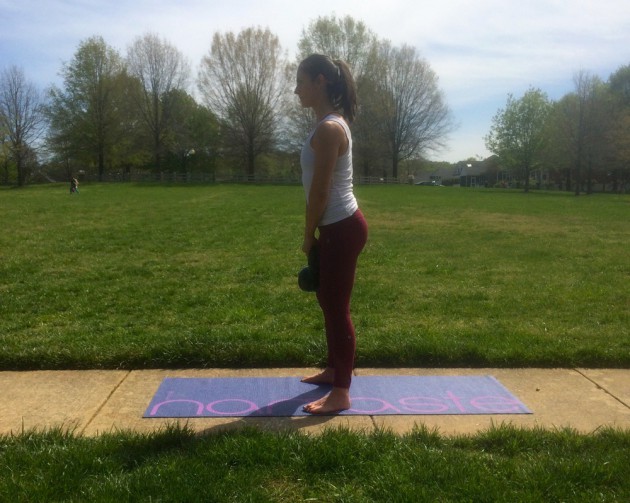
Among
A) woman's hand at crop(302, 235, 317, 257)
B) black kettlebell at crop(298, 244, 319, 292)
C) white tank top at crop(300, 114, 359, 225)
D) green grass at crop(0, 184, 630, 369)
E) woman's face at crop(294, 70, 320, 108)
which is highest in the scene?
woman's face at crop(294, 70, 320, 108)

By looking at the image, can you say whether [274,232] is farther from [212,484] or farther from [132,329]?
[212,484]

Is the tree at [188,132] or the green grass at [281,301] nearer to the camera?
the green grass at [281,301]

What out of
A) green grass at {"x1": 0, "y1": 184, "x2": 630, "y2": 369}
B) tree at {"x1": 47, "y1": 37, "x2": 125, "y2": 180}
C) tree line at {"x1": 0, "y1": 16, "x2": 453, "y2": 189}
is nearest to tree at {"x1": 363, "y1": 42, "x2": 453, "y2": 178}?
tree line at {"x1": 0, "y1": 16, "x2": 453, "y2": 189}

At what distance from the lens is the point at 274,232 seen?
42.2 feet

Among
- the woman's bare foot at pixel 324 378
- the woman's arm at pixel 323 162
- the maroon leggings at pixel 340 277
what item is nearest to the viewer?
the woman's arm at pixel 323 162

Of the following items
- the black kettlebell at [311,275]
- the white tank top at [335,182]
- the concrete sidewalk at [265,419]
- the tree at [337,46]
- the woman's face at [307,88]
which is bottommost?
the concrete sidewalk at [265,419]

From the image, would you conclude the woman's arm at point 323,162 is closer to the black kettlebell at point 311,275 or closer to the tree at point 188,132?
the black kettlebell at point 311,275

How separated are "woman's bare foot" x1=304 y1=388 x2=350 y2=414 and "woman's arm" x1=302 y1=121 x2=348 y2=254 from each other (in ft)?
3.21

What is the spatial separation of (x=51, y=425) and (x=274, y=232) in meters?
9.85

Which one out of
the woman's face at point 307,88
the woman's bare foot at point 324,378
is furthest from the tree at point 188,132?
the woman's bare foot at point 324,378

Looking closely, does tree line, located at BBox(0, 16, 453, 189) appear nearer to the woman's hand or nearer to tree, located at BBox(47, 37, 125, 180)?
tree, located at BBox(47, 37, 125, 180)

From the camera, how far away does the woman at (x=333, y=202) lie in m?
3.18

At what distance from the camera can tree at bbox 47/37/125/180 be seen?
54.4 m

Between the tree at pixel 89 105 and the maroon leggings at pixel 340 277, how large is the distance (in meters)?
55.7
